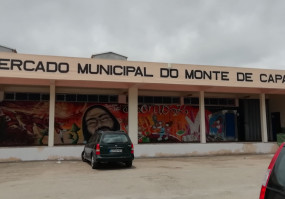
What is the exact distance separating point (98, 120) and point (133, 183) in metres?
12.7

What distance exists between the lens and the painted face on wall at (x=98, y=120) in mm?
20828

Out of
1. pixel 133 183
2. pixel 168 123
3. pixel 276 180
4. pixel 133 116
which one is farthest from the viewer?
pixel 168 123

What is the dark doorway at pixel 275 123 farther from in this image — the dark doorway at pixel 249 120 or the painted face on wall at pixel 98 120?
the painted face on wall at pixel 98 120

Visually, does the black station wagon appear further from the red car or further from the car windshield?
the red car

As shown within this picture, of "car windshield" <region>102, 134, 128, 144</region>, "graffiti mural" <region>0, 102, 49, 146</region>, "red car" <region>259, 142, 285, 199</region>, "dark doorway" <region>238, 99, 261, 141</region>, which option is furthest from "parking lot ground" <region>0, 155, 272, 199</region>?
"dark doorway" <region>238, 99, 261, 141</region>

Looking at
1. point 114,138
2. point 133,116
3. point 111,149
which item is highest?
point 133,116

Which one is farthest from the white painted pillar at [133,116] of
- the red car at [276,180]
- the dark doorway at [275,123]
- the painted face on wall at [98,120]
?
the dark doorway at [275,123]

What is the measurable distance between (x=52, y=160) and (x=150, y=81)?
6945 mm

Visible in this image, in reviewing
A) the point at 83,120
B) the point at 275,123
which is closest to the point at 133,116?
the point at 83,120

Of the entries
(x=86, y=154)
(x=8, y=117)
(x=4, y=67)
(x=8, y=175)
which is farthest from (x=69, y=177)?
(x=8, y=117)

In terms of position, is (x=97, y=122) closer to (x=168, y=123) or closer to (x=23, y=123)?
(x=23, y=123)

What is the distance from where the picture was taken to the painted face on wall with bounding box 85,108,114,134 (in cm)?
2083

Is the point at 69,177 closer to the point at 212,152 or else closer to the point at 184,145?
the point at 184,145

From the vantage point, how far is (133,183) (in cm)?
872
